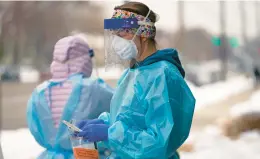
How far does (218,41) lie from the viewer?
1756 centimetres

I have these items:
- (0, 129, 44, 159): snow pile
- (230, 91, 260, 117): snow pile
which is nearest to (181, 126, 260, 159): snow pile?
(230, 91, 260, 117): snow pile

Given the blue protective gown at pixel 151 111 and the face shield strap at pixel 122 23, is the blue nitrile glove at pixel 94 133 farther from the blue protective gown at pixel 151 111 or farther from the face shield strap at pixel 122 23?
the face shield strap at pixel 122 23

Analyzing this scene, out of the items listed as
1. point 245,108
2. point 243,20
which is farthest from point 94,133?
point 243,20

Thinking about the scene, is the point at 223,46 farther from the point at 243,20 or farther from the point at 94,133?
the point at 94,133

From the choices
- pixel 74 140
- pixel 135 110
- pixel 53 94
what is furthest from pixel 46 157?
pixel 135 110

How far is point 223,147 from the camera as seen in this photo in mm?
6738

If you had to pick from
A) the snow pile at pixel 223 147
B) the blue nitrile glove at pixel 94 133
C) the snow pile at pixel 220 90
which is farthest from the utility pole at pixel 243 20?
the blue nitrile glove at pixel 94 133

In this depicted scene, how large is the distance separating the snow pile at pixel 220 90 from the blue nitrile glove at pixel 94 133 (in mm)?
11363

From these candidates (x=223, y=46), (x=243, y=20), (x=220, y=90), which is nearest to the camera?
(x=243, y=20)

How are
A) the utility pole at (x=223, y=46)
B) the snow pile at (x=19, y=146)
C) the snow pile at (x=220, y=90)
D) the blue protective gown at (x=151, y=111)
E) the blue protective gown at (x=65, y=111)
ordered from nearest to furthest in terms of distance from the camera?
the blue protective gown at (x=151, y=111) < the blue protective gown at (x=65, y=111) < the snow pile at (x=19, y=146) < the utility pole at (x=223, y=46) < the snow pile at (x=220, y=90)

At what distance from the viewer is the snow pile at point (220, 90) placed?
15.7 m

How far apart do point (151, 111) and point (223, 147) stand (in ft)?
15.3

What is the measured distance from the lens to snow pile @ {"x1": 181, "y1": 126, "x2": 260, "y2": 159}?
20.9ft

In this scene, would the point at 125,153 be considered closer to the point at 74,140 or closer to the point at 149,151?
the point at 149,151
